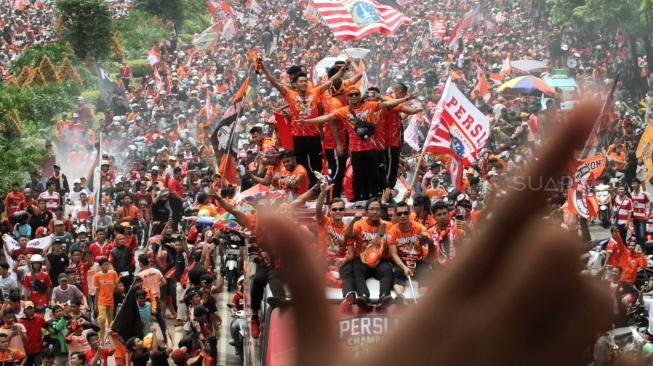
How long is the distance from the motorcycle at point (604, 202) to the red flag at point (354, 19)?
4462mm

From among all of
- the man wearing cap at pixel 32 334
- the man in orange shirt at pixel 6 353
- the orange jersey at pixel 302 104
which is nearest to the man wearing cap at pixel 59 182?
the man wearing cap at pixel 32 334

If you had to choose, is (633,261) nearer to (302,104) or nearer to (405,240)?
(302,104)

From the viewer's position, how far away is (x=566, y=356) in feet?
5.27

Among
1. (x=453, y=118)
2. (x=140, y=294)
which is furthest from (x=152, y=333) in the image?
(x=453, y=118)

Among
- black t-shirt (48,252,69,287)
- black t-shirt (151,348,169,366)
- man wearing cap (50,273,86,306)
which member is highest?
black t-shirt (151,348,169,366)

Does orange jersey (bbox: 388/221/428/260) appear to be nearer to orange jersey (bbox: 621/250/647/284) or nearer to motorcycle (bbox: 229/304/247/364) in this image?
motorcycle (bbox: 229/304/247/364)

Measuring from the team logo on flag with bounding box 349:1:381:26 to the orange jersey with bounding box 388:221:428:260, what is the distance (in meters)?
13.1

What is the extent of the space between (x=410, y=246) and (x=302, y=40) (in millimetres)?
41564

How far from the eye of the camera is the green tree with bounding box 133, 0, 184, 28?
5747cm

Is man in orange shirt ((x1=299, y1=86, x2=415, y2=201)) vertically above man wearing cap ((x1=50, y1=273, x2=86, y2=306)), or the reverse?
man in orange shirt ((x1=299, y1=86, x2=415, y2=201))

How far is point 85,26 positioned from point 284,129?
108 feet

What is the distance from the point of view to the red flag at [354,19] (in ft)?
70.5

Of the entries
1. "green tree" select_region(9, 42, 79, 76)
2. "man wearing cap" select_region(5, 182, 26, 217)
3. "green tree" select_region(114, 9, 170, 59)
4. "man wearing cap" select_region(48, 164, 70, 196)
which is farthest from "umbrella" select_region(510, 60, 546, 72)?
"green tree" select_region(114, 9, 170, 59)

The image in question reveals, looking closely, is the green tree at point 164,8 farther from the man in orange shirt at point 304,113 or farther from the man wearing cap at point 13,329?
the man in orange shirt at point 304,113
